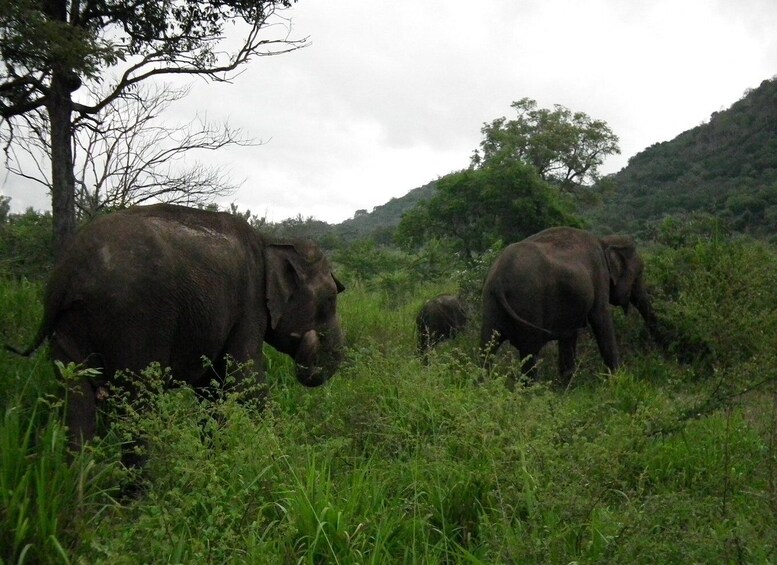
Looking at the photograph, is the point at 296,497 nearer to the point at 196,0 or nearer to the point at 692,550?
the point at 692,550

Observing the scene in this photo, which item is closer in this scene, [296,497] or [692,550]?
[692,550]

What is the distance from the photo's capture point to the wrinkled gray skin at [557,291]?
7887 mm

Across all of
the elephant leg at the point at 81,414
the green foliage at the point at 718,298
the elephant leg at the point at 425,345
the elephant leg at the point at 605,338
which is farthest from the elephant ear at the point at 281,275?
the elephant leg at the point at 605,338

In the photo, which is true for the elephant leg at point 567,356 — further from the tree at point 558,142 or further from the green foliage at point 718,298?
the tree at point 558,142

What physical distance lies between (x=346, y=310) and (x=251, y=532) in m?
7.02

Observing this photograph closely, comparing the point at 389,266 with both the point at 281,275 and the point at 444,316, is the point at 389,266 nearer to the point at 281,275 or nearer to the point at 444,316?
the point at 444,316

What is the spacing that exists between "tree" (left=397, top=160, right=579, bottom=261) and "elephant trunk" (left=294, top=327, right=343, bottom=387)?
13599 millimetres

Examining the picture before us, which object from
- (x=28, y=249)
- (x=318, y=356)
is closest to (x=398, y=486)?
(x=318, y=356)

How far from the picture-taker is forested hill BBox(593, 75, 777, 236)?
26.1 m

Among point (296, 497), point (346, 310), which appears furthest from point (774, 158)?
point (296, 497)

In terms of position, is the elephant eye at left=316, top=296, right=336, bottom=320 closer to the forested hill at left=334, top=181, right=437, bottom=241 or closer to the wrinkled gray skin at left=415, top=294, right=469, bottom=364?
the wrinkled gray skin at left=415, top=294, right=469, bottom=364

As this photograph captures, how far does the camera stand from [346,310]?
9922 millimetres

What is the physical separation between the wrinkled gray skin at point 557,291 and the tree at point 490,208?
414 inches

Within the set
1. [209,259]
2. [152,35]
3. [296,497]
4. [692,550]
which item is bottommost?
[692,550]
